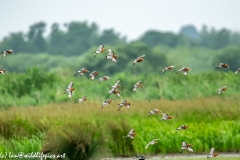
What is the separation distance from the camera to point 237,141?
18.4 m

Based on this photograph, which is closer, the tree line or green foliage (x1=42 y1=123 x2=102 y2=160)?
green foliage (x1=42 y1=123 x2=102 y2=160)

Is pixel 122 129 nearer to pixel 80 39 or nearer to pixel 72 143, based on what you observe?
pixel 72 143

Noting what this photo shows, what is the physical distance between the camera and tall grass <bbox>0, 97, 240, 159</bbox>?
1616 cm

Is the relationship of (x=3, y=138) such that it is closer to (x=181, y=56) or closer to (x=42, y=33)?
(x=181, y=56)

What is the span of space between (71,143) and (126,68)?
53.1 meters

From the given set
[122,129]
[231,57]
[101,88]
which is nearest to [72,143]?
[122,129]

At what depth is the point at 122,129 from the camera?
18.8 meters

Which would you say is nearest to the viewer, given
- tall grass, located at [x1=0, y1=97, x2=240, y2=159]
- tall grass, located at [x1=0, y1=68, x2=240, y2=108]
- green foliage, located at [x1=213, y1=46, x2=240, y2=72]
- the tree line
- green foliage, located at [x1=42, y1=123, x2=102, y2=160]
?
green foliage, located at [x1=42, y1=123, x2=102, y2=160]

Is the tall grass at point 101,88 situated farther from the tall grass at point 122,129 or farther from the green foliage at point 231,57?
the green foliage at point 231,57

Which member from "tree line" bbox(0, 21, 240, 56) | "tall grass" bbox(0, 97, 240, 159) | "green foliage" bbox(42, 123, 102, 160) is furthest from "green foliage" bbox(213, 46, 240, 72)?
"green foliage" bbox(42, 123, 102, 160)

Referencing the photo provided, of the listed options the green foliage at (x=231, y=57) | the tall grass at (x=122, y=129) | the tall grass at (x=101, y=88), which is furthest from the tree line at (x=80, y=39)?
the tall grass at (x=122, y=129)

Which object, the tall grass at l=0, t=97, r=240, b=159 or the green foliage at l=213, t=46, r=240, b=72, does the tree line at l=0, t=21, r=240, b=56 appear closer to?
the green foliage at l=213, t=46, r=240, b=72

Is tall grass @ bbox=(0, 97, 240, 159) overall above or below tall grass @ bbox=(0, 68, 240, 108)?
below

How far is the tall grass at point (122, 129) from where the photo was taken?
53.0 ft
